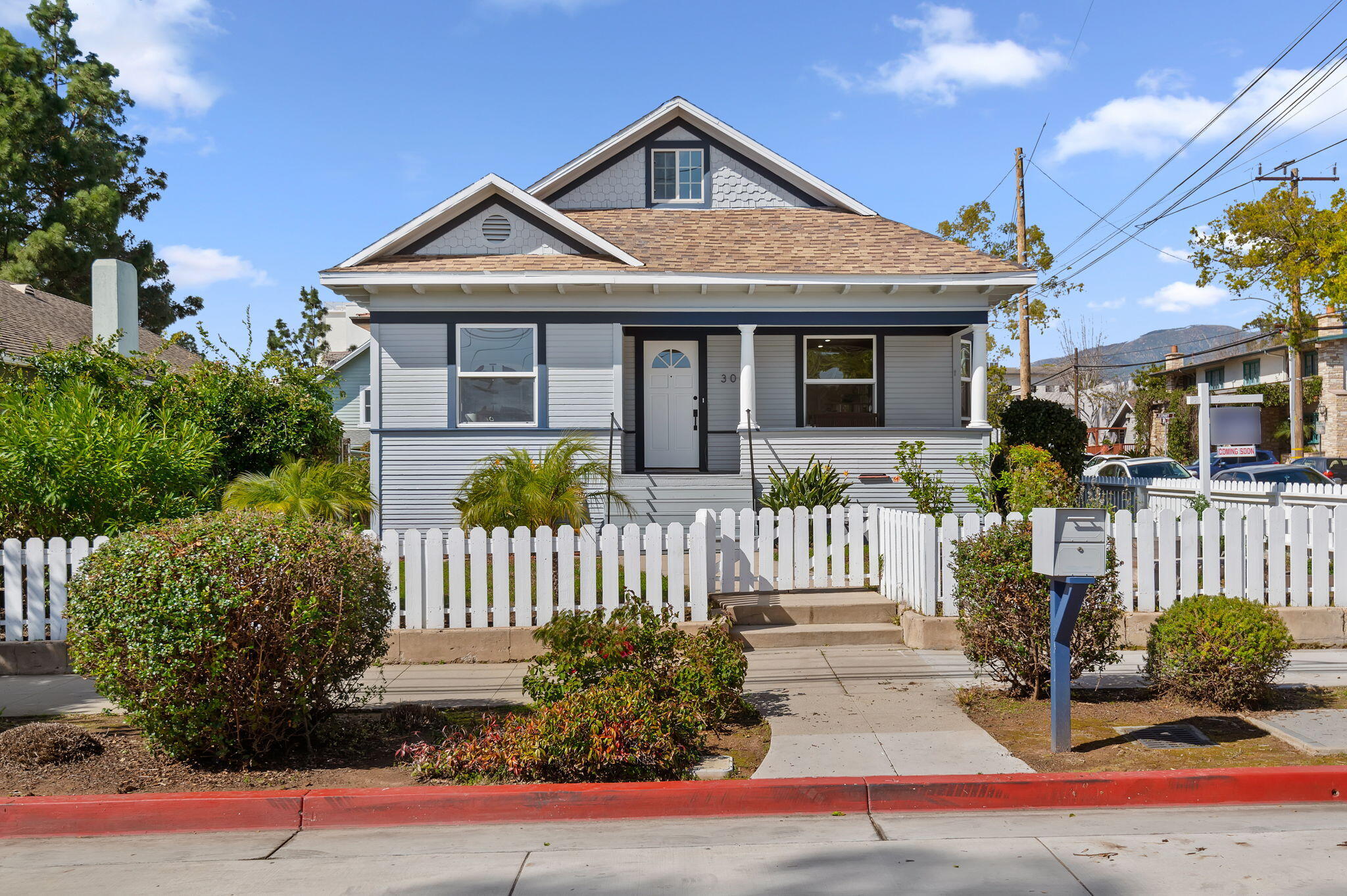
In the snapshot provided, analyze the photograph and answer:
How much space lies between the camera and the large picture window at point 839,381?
1712 centimetres

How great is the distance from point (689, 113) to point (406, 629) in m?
12.3

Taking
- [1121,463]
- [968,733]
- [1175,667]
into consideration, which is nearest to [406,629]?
[968,733]

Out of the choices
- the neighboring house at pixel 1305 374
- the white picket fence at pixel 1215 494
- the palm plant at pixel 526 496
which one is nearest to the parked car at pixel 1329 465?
the white picket fence at pixel 1215 494

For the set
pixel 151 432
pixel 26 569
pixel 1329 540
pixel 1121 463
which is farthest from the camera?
pixel 1121 463

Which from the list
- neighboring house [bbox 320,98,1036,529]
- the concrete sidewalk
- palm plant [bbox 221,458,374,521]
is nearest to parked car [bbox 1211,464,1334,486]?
neighboring house [bbox 320,98,1036,529]

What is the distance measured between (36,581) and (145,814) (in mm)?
4497

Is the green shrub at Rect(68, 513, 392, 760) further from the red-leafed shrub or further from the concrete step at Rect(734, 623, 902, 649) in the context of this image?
the concrete step at Rect(734, 623, 902, 649)

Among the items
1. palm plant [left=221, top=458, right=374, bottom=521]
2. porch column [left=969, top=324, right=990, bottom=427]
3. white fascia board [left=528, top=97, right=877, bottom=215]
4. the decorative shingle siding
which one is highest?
white fascia board [left=528, top=97, right=877, bottom=215]

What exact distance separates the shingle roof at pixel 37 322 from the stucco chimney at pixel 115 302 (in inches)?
37.8

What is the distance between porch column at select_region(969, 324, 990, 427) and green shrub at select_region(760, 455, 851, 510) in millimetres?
2529

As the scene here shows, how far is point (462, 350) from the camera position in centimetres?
1548

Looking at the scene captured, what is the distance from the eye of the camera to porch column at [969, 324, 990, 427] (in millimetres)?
15539

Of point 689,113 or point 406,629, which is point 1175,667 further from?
point 689,113

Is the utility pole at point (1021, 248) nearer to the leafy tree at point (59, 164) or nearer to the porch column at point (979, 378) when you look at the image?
the porch column at point (979, 378)
